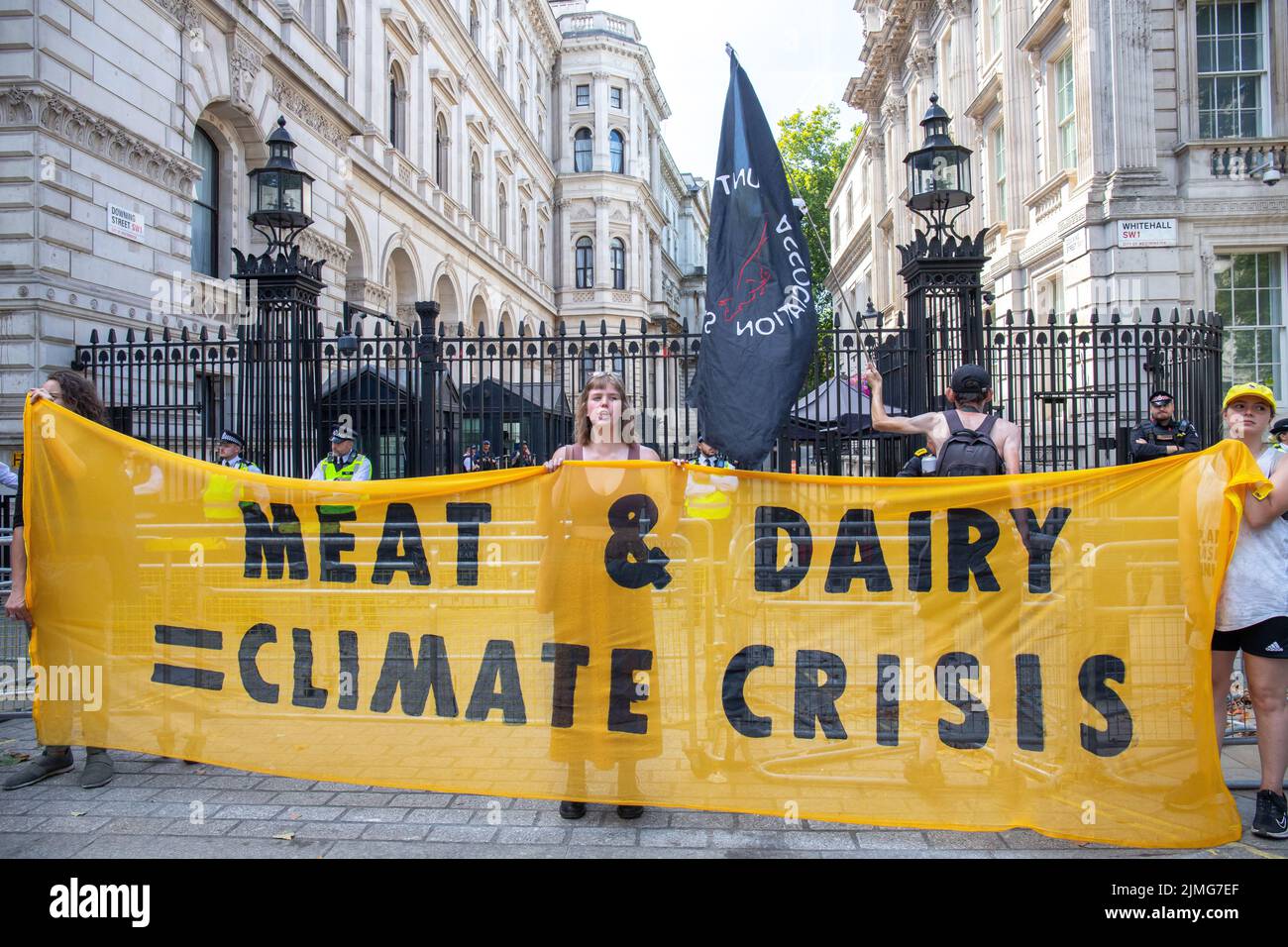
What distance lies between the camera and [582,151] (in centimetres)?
5616

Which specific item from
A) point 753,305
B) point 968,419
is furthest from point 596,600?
point 968,419

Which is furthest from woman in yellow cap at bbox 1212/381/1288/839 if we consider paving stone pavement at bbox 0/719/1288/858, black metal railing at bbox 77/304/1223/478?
black metal railing at bbox 77/304/1223/478

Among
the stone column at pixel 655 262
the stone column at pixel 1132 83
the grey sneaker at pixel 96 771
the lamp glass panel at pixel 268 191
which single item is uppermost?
the stone column at pixel 655 262

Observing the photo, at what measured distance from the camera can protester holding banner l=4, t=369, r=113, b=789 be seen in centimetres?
483

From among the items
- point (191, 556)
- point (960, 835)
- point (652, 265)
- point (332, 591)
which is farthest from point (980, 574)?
point (652, 265)

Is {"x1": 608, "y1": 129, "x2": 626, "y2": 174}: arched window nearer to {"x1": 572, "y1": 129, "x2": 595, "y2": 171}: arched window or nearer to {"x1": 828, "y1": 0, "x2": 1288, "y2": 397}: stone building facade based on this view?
{"x1": 572, "y1": 129, "x2": 595, "y2": 171}: arched window

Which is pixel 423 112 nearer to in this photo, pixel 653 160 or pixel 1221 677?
pixel 1221 677

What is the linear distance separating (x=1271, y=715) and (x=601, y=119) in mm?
56442

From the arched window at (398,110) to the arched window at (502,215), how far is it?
470 inches

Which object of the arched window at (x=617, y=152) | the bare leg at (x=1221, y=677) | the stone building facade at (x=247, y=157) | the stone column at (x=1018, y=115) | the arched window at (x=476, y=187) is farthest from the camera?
the arched window at (x=617, y=152)

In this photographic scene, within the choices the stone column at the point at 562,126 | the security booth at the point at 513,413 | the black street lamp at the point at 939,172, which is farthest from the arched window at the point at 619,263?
the black street lamp at the point at 939,172

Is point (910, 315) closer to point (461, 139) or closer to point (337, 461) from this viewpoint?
point (337, 461)

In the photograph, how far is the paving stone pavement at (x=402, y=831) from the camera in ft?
12.9

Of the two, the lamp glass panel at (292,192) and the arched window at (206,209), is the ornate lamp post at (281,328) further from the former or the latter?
the arched window at (206,209)
